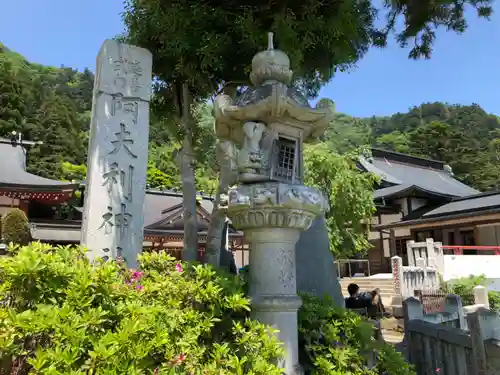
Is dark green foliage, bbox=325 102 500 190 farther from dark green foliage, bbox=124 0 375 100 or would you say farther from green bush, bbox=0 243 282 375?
green bush, bbox=0 243 282 375

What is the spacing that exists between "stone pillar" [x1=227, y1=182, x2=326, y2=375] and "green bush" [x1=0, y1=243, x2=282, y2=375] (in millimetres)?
176

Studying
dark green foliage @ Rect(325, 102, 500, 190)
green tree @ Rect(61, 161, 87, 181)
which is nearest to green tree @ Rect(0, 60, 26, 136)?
green tree @ Rect(61, 161, 87, 181)

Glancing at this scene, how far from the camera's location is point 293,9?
204 inches

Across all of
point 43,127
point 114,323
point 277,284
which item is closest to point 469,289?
point 277,284

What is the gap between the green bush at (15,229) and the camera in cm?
1197

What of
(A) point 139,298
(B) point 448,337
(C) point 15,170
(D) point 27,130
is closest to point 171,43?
(A) point 139,298

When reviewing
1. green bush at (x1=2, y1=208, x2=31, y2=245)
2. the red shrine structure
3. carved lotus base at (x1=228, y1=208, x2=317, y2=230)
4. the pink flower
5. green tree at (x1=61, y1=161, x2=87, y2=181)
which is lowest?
the pink flower

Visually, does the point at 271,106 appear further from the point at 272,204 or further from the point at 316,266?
the point at 316,266

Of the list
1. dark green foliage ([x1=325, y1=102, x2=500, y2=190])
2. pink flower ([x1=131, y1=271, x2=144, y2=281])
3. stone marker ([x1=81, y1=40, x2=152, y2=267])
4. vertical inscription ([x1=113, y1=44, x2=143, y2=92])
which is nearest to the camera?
pink flower ([x1=131, y1=271, x2=144, y2=281])

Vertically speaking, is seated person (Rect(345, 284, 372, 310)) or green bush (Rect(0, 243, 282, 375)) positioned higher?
green bush (Rect(0, 243, 282, 375))

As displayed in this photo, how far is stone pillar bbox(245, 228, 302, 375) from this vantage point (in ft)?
10.4

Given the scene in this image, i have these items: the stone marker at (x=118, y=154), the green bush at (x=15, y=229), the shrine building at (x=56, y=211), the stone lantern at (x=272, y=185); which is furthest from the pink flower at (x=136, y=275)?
the green bush at (x=15, y=229)

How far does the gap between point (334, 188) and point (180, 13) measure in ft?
34.6

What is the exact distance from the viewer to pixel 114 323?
7.66 feet
